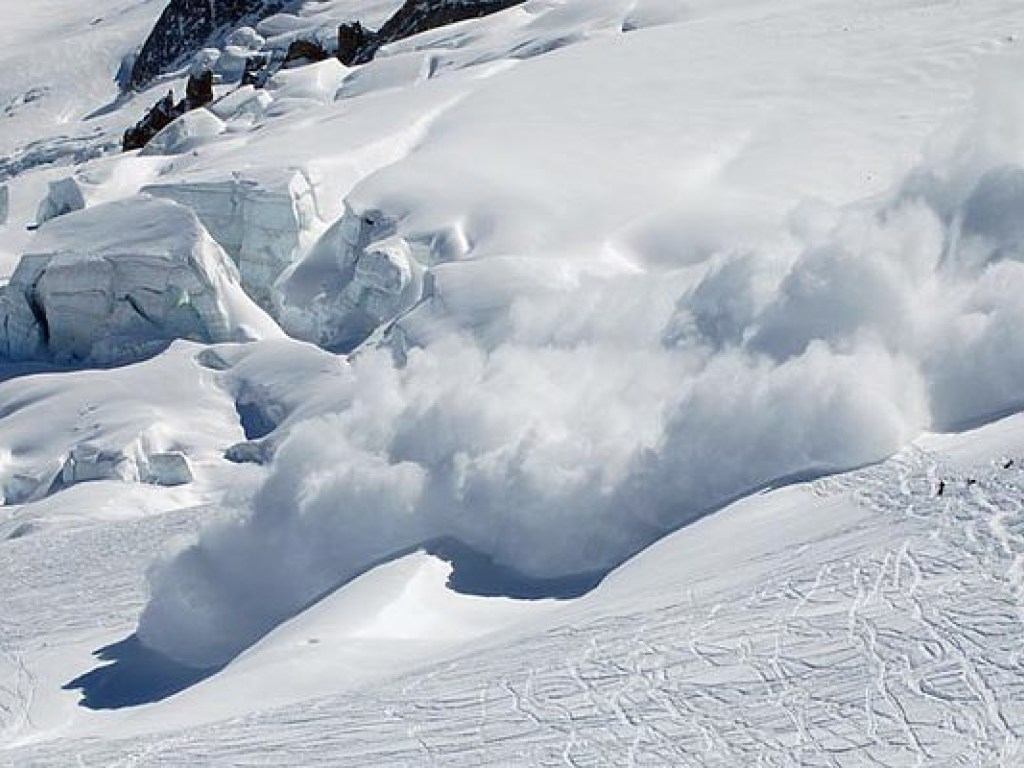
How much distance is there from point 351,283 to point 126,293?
13.0 feet

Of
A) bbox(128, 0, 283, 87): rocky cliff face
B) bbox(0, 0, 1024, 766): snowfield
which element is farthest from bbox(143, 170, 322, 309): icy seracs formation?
bbox(128, 0, 283, 87): rocky cliff face

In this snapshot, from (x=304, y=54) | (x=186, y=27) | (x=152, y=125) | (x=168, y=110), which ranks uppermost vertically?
(x=304, y=54)

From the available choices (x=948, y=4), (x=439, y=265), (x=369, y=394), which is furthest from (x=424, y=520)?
(x=948, y=4)

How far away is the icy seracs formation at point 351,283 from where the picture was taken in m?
22.3

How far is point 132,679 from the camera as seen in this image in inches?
501

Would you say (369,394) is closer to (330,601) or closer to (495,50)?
(330,601)

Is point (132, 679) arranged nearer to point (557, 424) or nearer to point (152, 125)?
point (557, 424)

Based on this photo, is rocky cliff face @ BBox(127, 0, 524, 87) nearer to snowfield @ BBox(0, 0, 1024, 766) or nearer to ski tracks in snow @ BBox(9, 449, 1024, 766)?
snowfield @ BBox(0, 0, 1024, 766)

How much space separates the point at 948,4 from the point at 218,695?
21088 millimetres

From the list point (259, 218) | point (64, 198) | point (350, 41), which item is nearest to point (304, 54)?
point (350, 41)

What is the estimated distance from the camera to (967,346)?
1248 cm

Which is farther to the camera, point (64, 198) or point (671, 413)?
point (64, 198)

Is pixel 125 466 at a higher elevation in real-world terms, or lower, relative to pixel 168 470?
higher

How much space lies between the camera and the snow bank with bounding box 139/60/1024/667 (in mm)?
12273
